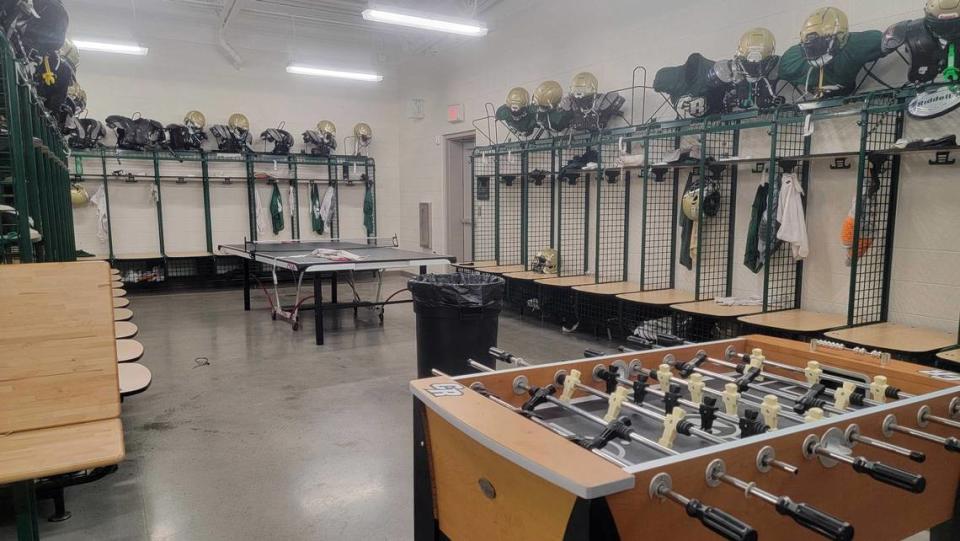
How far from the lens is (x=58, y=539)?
2.38 meters

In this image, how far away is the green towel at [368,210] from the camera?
10.2m

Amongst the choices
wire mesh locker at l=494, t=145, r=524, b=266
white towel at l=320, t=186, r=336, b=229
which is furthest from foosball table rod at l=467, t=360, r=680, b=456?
white towel at l=320, t=186, r=336, b=229

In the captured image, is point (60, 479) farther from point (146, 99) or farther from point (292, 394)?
point (146, 99)

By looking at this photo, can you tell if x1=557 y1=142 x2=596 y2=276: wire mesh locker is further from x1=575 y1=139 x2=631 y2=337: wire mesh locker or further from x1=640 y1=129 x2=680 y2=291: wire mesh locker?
x1=640 y1=129 x2=680 y2=291: wire mesh locker

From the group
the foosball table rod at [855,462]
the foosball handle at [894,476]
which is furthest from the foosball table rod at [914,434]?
the foosball handle at [894,476]

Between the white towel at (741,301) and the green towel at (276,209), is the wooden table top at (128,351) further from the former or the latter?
the green towel at (276,209)

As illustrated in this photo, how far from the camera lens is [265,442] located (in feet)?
10.9

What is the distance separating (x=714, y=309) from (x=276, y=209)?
7.29m

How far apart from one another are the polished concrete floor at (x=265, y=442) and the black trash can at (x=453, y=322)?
549 millimetres

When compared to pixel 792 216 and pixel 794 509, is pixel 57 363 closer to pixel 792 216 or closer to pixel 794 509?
pixel 794 509

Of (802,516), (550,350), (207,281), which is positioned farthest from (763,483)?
(207,281)

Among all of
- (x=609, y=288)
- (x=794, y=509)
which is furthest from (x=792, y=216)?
(x=794, y=509)

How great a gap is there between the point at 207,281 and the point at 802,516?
30.7 ft

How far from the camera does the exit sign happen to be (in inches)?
347
